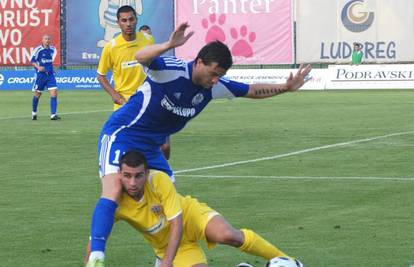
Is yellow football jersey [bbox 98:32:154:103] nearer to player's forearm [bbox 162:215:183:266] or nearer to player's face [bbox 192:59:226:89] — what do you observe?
player's face [bbox 192:59:226:89]

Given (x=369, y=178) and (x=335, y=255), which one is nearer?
(x=335, y=255)

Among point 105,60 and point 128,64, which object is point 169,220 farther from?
point 105,60

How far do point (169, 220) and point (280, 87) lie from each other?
1990 mm

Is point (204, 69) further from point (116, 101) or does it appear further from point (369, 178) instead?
point (369, 178)

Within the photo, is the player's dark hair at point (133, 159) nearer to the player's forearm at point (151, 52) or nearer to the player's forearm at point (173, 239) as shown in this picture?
the player's forearm at point (173, 239)

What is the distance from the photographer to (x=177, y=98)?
29.7 feet

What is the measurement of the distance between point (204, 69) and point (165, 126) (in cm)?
74

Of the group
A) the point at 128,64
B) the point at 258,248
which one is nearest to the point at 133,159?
the point at 258,248

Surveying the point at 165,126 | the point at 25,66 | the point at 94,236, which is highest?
the point at 165,126

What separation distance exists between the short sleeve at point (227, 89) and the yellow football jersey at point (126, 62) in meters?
6.03

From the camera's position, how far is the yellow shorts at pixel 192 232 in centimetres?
875

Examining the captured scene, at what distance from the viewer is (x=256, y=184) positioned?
15523 mm

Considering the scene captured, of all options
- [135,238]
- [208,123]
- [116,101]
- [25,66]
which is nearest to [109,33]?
[25,66]

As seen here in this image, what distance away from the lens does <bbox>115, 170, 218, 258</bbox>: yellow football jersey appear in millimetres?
8547
